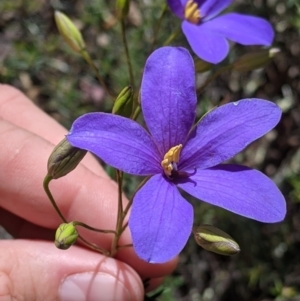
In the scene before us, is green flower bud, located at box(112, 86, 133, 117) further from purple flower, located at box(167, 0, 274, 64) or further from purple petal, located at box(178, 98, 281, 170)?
purple flower, located at box(167, 0, 274, 64)

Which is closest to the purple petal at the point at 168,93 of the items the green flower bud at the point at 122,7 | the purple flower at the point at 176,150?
the purple flower at the point at 176,150

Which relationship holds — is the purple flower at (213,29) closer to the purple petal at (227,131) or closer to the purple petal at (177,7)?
the purple petal at (177,7)

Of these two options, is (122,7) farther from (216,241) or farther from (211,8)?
(216,241)

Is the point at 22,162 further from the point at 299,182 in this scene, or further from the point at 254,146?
the point at 254,146

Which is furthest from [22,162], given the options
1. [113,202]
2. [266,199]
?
[266,199]

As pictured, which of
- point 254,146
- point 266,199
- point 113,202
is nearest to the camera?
point 266,199

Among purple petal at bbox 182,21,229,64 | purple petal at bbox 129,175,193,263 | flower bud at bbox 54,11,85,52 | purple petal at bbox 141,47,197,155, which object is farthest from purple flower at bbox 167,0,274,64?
purple petal at bbox 129,175,193,263

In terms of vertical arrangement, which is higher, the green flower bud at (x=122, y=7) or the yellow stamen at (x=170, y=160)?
the green flower bud at (x=122, y=7)
